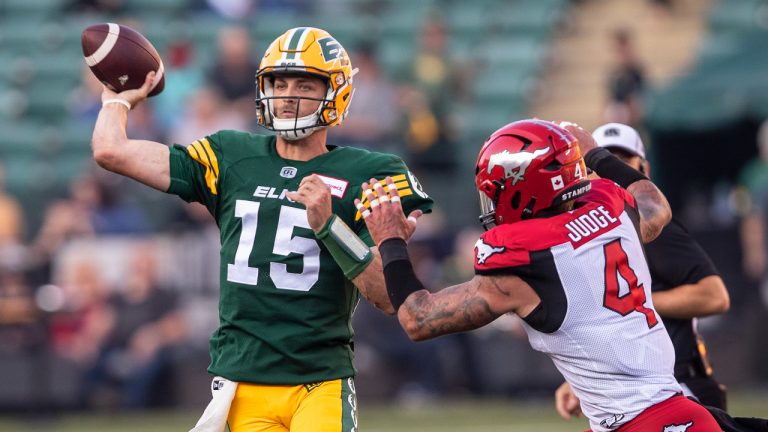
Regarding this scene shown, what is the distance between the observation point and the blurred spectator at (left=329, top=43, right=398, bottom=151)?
13.3 m

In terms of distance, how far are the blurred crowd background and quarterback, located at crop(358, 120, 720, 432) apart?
6.69 metres

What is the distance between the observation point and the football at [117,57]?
5258 mm

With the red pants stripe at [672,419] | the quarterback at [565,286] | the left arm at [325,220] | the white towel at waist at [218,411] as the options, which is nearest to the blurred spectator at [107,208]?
the white towel at waist at [218,411]

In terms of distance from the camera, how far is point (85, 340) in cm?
1160

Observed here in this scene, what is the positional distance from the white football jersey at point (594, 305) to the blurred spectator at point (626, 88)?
7.16 meters

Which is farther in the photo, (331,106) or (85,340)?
(85,340)

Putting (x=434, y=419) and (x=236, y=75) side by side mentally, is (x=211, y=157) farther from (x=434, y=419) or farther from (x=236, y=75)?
(x=236, y=75)

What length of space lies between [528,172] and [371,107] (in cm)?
912

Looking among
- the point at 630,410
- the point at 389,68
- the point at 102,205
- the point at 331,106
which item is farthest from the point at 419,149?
the point at 630,410

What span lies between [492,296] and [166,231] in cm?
782

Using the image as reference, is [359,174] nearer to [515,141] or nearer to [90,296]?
[515,141]

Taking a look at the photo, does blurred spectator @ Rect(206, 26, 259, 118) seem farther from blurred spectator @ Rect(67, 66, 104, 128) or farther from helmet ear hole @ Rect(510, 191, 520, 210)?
helmet ear hole @ Rect(510, 191, 520, 210)

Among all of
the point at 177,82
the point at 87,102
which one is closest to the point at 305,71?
the point at 177,82

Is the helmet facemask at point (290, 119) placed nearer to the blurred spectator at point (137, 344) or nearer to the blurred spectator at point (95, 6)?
the blurred spectator at point (137, 344)
